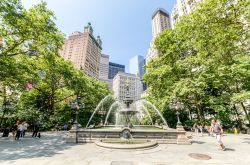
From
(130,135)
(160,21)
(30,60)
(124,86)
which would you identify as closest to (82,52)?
(124,86)

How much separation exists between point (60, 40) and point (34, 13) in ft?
12.6

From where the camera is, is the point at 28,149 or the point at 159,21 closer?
the point at 28,149

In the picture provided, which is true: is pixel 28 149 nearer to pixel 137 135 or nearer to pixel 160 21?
pixel 137 135

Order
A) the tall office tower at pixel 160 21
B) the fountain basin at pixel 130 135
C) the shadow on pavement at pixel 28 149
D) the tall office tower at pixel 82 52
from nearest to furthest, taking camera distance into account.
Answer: the shadow on pavement at pixel 28 149
the fountain basin at pixel 130 135
the tall office tower at pixel 82 52
the tall office tower at pixel 160 21

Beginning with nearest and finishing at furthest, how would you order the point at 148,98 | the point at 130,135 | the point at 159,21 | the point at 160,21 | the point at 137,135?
the point at 130,135 → the point at 137,135 → the point at 148,98 → the point at 159,21 → the point at 160,21

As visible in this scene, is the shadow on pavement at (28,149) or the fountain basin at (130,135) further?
the fountain basin at (130,135)

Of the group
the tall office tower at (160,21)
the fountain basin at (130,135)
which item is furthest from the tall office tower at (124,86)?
the fountain basin at (130,135)

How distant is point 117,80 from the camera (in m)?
156

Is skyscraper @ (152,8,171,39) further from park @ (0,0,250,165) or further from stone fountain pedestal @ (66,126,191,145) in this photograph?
stone fountain pedestal @ (66,126,191,145)

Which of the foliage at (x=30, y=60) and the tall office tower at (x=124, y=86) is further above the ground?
the tall office tower at (x=124, y=86)

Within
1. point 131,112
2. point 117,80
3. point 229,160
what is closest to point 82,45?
point 117,80

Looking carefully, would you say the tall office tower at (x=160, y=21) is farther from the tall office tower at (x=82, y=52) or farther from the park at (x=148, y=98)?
the park at (x=148, y=98)

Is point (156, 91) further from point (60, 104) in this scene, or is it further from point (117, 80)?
point (117, 80)

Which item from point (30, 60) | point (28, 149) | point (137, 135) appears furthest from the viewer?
point (30, 60)
